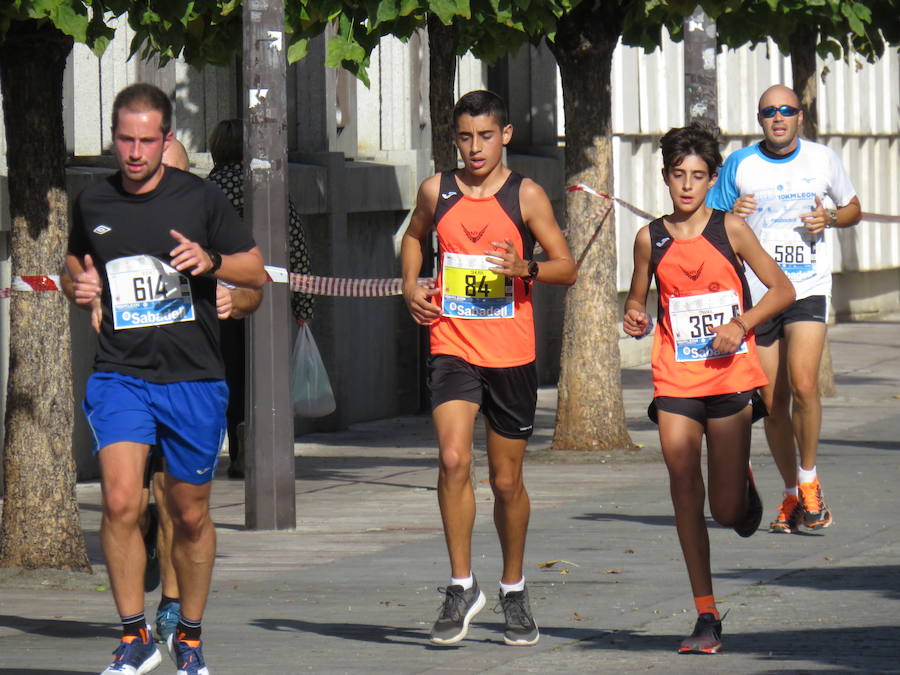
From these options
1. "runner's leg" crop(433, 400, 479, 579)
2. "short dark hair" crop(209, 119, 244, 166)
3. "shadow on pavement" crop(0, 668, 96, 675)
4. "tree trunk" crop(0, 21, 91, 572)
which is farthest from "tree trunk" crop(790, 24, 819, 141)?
"shadow on pavement" crop(0, 668, 96, 675)

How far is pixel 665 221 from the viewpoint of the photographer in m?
7.71

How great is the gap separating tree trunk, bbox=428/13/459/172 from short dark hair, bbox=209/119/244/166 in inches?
51.9

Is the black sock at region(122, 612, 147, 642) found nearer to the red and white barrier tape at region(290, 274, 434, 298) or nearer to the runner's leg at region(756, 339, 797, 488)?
the runner's leg at region(756, 339, 797, 488)

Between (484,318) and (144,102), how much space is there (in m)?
1.62

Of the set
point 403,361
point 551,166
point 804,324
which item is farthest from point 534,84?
point 804,324

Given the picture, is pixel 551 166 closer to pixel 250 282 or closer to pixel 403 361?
pixel 403 361

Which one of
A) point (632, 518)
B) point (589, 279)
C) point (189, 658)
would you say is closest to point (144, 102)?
point (189, 658)

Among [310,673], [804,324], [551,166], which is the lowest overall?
[310,673]

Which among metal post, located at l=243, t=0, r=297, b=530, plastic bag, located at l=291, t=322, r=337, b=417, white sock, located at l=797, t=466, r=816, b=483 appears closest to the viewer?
white sock, located at l=797, t=466, r=816, b=483

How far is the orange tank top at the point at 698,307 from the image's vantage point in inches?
299

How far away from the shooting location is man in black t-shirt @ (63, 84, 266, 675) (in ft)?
21.7

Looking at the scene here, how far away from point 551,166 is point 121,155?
517 inches

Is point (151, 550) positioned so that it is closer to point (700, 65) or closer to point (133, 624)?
point (133, 624)

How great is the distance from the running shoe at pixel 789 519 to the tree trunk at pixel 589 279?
3.59 metres
